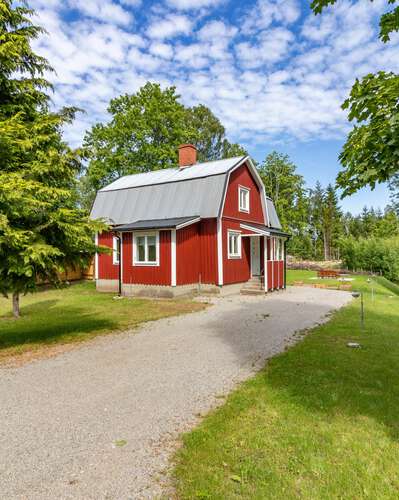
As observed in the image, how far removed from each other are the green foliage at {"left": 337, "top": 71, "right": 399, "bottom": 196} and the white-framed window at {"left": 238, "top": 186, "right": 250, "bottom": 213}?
14.1m

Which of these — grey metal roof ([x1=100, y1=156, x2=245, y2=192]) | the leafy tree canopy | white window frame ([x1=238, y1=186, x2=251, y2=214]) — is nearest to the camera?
the leafy tree canopy

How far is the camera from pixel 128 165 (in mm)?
29688

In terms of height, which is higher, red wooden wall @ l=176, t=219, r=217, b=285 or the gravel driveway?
red wooden wall @ l=176, t=219, r=217, b=285

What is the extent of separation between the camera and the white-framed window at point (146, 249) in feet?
49.3

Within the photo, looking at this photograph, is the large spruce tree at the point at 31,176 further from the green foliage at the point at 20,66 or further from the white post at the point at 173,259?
the white post at the point at 173,259

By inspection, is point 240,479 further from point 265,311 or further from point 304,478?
point 265,311

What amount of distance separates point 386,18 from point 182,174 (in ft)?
48.0

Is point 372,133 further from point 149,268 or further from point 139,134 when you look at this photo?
point 139,134

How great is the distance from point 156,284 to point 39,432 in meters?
11.4

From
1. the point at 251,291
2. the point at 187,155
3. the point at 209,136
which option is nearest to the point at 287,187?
the point at 209,136

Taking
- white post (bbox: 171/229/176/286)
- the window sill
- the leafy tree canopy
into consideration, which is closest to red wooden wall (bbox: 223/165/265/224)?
white post (bbox: 171/229/176/286)

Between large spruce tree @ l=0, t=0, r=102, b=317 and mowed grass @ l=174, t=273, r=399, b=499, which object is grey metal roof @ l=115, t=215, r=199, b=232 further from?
mowed grass @ l=174, t=273, r=399, b=499

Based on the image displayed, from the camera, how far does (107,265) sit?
18.0m

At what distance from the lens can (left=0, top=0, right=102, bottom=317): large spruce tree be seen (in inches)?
226
